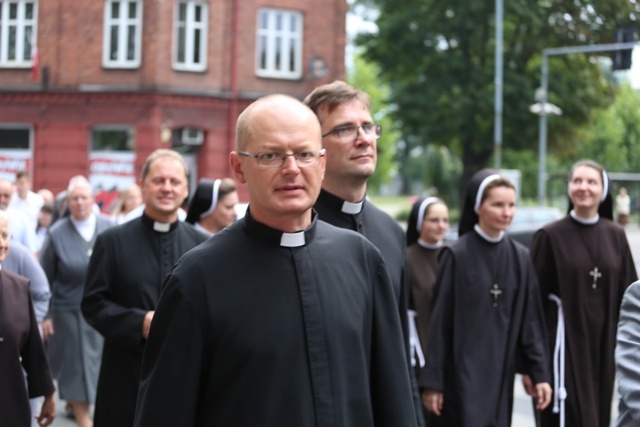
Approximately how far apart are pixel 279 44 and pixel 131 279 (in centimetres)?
2780

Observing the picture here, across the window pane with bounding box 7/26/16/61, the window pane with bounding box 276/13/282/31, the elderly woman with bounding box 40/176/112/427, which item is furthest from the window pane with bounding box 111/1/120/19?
the elderly woman with bounding box 40/176/112/427

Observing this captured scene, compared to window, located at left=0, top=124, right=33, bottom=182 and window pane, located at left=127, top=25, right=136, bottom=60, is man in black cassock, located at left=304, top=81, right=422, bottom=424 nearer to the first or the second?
window pane, located at left=127, top=25, right=136, bottom=60

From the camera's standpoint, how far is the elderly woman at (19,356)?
5.81 m

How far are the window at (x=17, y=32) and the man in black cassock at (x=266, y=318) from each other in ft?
99.4

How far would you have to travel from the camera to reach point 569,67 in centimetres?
3928

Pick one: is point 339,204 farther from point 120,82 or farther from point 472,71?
point 472,71

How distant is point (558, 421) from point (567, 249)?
1205 mm

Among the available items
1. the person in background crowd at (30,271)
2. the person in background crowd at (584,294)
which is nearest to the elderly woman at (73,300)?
the person in background crowd at (30,271)

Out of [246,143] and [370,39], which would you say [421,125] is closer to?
[370,39]

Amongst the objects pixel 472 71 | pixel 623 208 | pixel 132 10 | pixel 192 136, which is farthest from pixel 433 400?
pixel 472 71

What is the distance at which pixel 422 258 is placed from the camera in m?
8.31

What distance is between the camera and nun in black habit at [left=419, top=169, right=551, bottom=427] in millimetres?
6695

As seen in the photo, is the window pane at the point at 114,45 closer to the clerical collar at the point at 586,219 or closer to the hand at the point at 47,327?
the hand at the point at 47,327

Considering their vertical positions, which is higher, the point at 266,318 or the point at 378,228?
the point at 378,228
